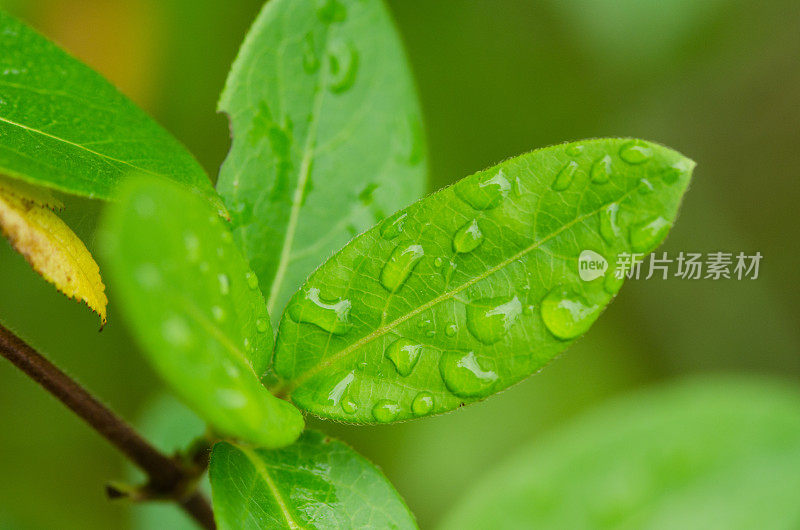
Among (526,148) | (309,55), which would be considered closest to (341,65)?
(309,55)

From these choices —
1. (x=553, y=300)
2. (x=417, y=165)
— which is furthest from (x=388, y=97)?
(x=553, y=300)

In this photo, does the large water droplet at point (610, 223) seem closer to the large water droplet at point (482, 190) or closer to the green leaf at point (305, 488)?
the large water droplet at point (482, 190)

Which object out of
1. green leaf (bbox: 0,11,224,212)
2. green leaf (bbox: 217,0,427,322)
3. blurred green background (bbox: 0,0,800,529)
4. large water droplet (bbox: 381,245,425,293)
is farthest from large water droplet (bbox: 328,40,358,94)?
blurred green background (bbox: 0,0,800,529)

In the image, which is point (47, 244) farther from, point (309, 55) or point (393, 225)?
point (309, 55)

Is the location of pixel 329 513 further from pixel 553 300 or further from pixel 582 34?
pixel 582 34

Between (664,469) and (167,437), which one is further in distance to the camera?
(167,437)

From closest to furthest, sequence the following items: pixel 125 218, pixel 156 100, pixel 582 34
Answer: pixel 125 218 < pixel 156 100 < pixel 582 34
